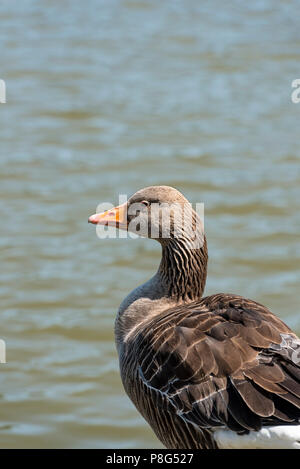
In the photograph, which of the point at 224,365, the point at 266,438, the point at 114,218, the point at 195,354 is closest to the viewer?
the point at 266,438

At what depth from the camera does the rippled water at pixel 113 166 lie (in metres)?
8.28

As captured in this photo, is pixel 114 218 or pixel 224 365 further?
pixel 114 218

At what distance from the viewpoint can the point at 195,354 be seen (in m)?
5.35

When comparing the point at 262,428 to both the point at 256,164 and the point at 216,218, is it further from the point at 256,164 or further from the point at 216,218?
the point at 256,164

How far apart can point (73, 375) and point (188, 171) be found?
4948mm

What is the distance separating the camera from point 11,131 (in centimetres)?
1380

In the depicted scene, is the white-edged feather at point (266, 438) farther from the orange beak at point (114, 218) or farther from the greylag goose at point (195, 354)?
the orange beak at point (114, 218)

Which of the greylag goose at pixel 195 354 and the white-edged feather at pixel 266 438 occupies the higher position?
the greylag goose at pixel 195 354

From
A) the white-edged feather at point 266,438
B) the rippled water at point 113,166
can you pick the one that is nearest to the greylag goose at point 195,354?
the white-edged feather at point 266,438

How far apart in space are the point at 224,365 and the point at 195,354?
0.67 ft

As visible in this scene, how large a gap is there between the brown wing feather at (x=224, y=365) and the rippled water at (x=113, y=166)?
2017 mm

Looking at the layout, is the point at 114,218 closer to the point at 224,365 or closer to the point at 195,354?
the point at 195,354

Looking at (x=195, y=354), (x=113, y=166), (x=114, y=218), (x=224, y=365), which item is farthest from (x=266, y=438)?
(x=113, y=166)

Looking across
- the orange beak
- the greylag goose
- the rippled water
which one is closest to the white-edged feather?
the greylag goose
